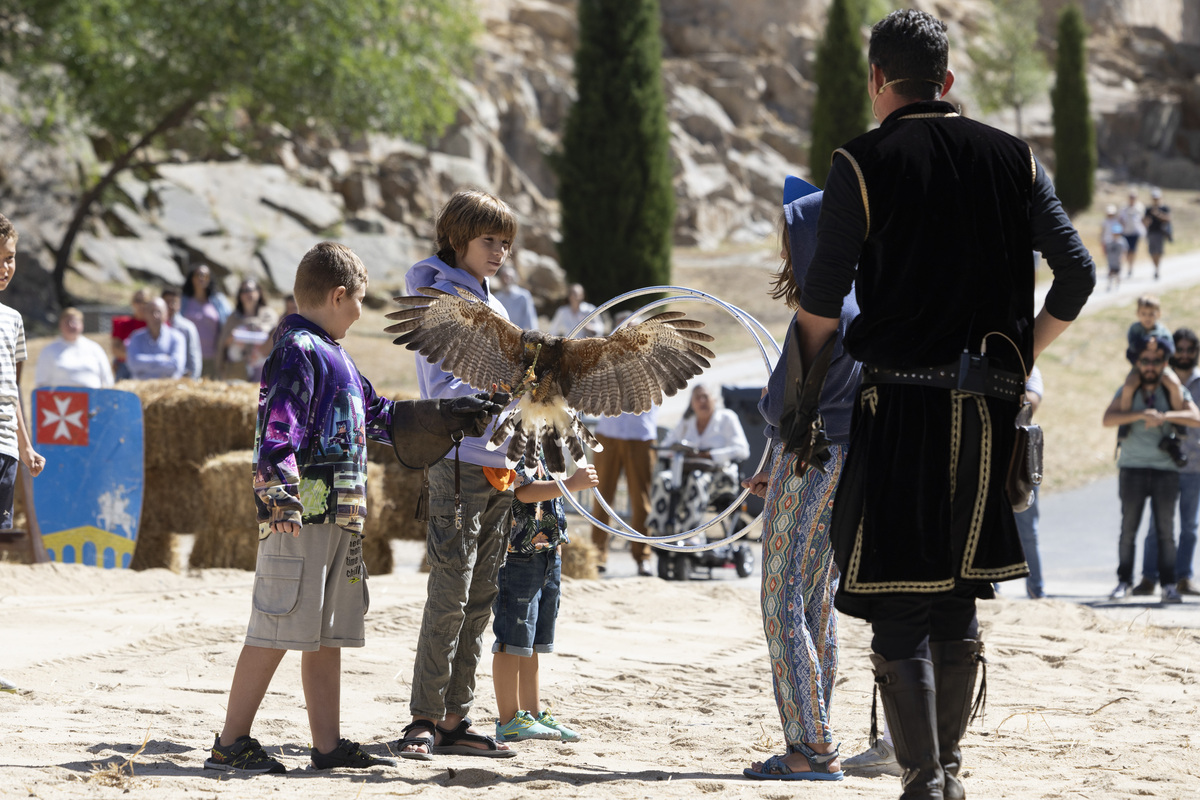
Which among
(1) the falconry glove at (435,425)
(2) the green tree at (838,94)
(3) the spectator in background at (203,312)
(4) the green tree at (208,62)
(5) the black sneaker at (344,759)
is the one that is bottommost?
(5) the black sneaker at (344,759)

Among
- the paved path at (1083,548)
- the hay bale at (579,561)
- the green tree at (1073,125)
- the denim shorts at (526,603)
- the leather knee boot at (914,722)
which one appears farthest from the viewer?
the green tree at (1073,125)

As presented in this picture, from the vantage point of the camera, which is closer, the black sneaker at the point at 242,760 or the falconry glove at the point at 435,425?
the black sneaker at the point at 242,760

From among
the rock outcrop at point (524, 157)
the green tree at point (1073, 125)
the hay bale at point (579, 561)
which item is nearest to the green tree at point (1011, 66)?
the rock outcrop at point (524, 157)

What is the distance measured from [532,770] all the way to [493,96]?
3378cm

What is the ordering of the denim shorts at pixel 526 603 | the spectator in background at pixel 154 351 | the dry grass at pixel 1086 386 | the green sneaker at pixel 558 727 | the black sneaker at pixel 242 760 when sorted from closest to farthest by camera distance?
the black sneaker at pixel 242 760 < the denim shorts at pixel 526 603 < the green sneaker at pixel 558 727 < the spectator in background at pixel 154 351 < the dry grass at pixel 1086 386

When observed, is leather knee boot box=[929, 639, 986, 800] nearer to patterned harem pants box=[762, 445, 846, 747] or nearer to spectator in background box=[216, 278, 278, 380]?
patterned harem pants box=[762, 445, 846, 747]

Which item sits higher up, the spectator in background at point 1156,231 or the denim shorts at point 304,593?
the spectator in background at point 1156,231

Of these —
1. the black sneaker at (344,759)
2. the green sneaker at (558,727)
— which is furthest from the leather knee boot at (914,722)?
the black sneaker at (344,759)

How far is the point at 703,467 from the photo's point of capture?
8.87m

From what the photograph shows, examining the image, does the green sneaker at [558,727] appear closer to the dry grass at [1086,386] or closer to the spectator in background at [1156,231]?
the dry grass at [1086,386]

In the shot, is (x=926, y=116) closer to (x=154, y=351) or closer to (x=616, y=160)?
(x=154, y=351)

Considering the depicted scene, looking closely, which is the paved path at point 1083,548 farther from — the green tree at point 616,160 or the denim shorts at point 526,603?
the green tree at point 616,160

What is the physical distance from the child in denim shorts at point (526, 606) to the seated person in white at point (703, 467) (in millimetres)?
4623

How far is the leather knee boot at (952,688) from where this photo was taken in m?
3.02
